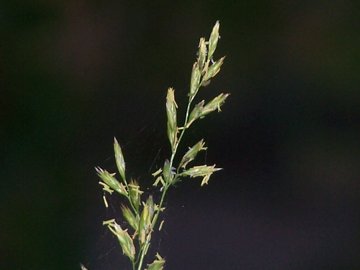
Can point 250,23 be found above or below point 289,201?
above

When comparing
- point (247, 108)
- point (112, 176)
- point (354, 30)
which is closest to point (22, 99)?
point (247, 108)

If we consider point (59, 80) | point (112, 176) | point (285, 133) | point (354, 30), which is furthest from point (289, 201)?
point (112, 176)

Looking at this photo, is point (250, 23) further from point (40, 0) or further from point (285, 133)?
point (40, 0)

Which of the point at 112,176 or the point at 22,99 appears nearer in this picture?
the point at 112,176

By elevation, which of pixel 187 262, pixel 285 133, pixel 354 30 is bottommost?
pixel 187 262

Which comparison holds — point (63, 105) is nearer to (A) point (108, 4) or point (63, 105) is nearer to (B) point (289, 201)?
(A) point (108, 4)

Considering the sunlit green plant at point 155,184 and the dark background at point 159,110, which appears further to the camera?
the dark background at point 159,110

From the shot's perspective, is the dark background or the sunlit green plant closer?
the sunlit green plant

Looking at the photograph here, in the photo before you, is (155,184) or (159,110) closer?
(155,184)

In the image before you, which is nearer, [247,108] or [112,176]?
[112,176]
